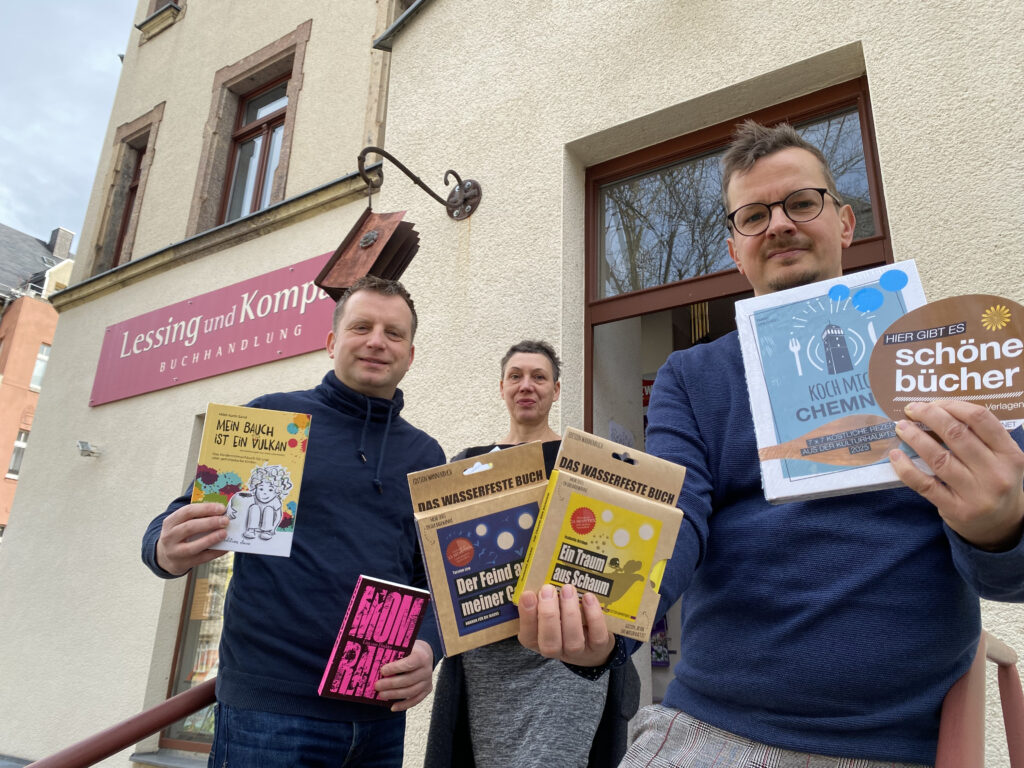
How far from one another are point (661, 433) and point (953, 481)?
449 millimetres

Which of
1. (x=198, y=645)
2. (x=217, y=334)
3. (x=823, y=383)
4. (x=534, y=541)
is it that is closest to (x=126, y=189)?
(x=217, y=334)

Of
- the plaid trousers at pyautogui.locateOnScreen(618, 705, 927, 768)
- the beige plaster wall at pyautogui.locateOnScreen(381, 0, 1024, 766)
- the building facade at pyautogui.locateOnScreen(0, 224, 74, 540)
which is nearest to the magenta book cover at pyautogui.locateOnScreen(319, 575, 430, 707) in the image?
the plaid trousers at pyautogui.locateOnScreen(618, 705, 927, 768)

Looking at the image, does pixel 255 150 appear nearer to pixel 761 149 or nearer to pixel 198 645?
pixel 198 645

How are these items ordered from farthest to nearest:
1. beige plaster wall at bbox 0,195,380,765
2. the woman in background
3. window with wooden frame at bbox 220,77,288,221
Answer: window with wooden frame at bbox 220,77,288,221 → beige plaster wall at bbox 0,195,380,765 → the woman in background

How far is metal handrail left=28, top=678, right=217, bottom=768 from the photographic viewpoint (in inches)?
63.9

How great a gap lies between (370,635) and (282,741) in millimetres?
336

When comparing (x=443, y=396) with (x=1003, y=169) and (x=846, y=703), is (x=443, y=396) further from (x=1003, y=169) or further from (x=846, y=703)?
(x=846, y=703)

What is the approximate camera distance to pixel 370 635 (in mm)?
1632

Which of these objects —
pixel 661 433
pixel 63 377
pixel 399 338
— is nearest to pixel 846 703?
pixel 661 433

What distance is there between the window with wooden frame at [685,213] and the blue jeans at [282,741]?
212cm

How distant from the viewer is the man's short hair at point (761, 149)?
4.15 feet

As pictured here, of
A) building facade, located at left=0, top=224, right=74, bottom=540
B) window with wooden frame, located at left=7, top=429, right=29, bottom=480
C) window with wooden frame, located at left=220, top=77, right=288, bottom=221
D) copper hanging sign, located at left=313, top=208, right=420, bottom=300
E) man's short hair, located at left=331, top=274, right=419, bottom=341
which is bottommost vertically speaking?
man's short hair, located at left=331, top=274, right=419, bottom=341

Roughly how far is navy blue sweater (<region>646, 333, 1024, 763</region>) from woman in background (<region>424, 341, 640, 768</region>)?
0.77 metres

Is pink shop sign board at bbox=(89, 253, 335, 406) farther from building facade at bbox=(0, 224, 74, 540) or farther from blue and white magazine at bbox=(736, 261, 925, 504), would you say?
building facade at bbox=(0, 224, 74, 540)
